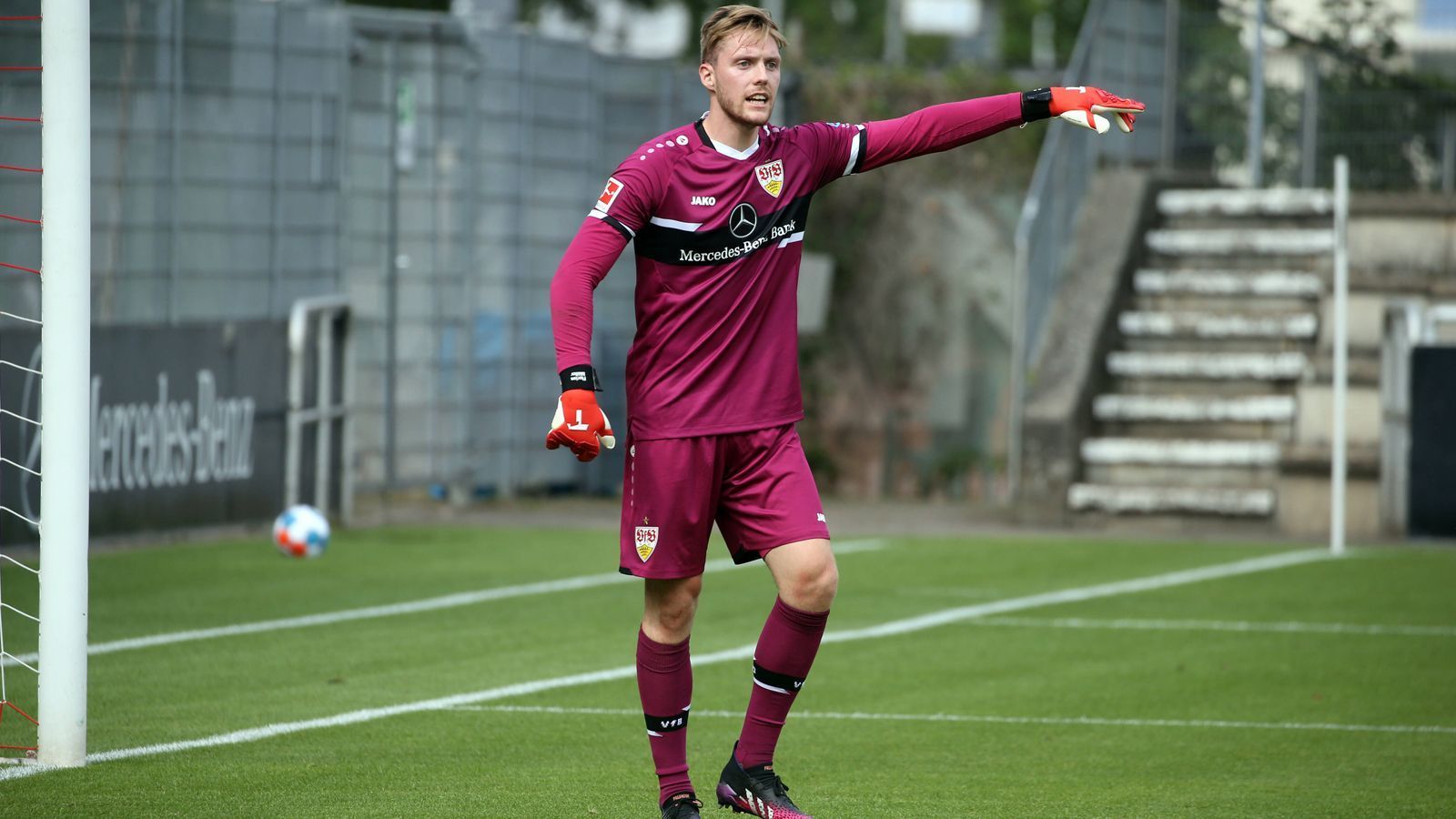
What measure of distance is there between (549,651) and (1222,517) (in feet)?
27.1

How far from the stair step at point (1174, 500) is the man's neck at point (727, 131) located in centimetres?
1097

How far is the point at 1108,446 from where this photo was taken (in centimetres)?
1675

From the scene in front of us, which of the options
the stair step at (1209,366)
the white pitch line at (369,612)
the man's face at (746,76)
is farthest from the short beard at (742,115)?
the stair step at (1209,366)

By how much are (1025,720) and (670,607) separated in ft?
7.82

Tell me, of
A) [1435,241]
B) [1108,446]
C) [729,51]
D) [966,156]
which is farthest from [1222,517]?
[729,51]

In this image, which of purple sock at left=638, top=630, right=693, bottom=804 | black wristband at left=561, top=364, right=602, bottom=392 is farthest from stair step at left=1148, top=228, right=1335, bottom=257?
black wristband at left=561, top=364, right=602, bottom=392

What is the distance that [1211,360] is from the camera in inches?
680

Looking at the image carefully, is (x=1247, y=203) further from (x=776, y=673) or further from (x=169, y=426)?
(x=776, y=673)

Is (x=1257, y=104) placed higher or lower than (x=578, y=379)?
higher

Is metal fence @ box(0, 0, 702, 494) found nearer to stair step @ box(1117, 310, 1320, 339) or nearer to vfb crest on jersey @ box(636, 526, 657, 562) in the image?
stair step @ box(1117, 310, 1320, 339)

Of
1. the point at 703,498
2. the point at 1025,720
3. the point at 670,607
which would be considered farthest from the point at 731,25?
the point at 1025,720

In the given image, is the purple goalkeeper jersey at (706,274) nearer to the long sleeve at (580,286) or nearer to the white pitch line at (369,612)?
the long sleeve at (580,286)

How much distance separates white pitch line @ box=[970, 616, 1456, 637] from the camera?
33.9 ft

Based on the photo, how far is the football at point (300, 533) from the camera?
40.2ft
